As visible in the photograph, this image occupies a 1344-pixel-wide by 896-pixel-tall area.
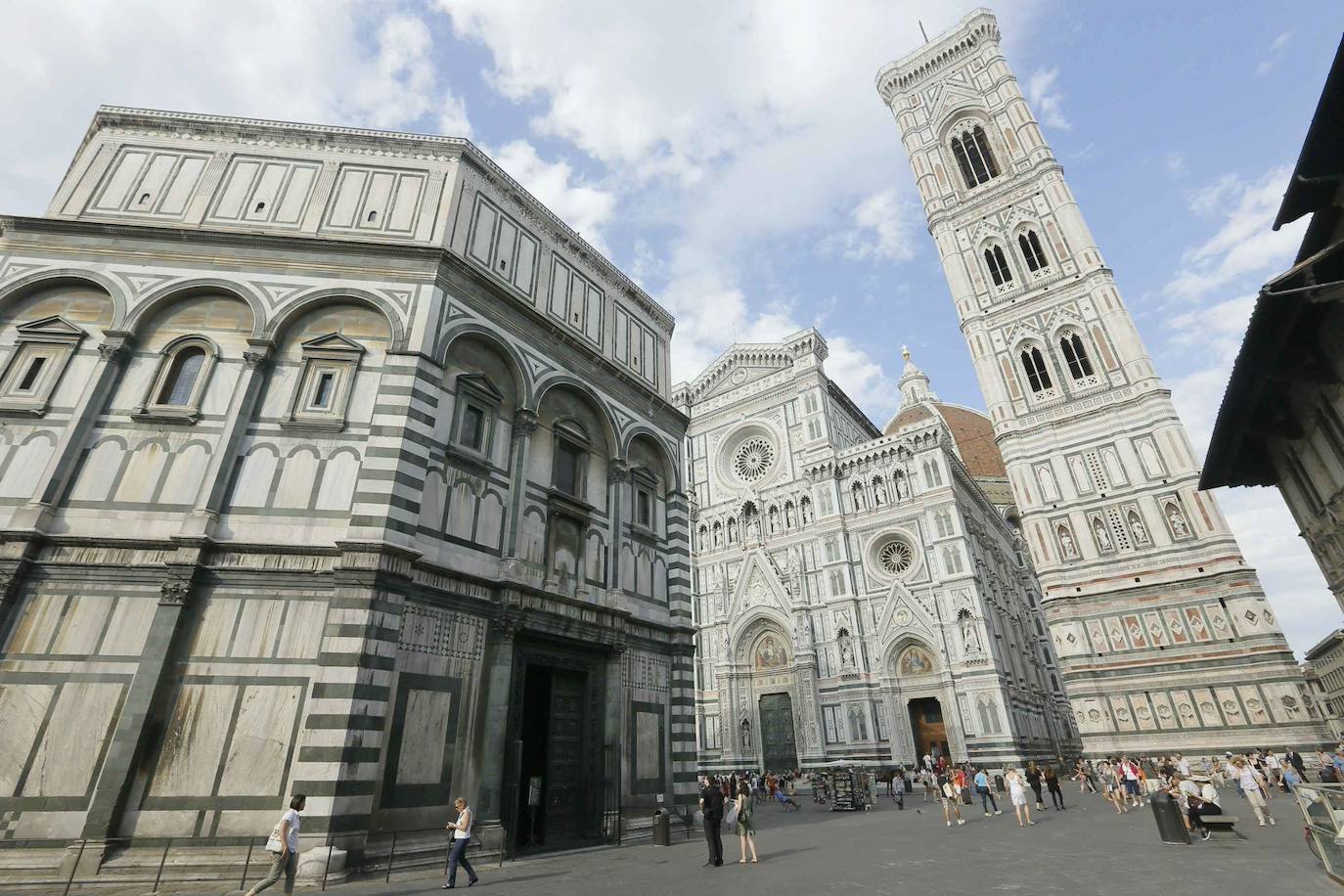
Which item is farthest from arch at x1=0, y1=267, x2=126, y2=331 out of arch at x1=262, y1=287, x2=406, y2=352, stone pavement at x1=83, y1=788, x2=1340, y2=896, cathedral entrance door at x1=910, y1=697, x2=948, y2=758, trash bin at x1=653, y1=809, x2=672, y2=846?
cathedral entrance door at x1=910, y1=697, x2=948, y2=758

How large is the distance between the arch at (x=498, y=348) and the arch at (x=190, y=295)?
3549 mm

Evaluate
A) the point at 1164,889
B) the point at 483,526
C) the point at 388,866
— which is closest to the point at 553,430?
the point at 483,526

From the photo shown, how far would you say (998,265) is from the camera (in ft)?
132

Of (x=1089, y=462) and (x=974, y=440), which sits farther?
(x=974, y=440)

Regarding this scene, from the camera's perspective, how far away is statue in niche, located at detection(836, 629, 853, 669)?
37312 millimetres

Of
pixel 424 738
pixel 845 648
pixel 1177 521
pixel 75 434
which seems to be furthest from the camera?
pixel 845 648

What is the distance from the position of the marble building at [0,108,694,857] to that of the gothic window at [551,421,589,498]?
0.25ft

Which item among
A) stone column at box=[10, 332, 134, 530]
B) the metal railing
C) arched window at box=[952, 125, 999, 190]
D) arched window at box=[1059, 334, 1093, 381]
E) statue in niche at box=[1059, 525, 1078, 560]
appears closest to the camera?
the metal railing

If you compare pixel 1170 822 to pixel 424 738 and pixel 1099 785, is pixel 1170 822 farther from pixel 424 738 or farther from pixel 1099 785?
pixel 1099 785

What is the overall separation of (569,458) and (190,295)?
29.0ft

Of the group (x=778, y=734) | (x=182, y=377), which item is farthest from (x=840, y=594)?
(x=182, y=377)

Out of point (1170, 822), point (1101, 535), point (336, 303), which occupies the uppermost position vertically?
point (1101, 535)

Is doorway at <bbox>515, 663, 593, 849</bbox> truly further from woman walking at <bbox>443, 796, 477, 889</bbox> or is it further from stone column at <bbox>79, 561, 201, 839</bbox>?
stone column at <bbox>79, 561, 201, 839</bbox>

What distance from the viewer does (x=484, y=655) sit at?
12.1 metres
